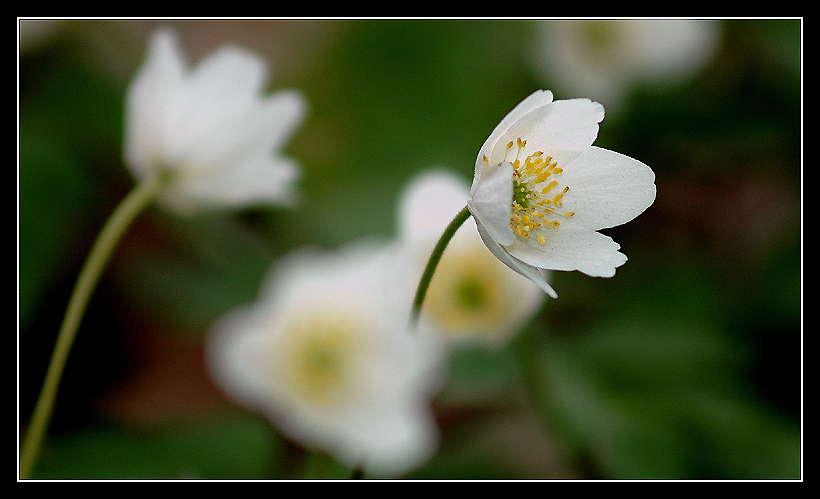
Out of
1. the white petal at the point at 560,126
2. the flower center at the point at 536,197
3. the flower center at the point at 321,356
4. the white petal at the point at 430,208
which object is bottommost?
the flower center at the point at 321,356

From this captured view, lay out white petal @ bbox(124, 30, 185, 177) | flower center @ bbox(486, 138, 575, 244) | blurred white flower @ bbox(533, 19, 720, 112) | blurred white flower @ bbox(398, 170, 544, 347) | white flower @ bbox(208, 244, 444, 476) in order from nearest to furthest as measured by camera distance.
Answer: flower center @ bbox(486, 138, 575, 244) < white petal @ bbox(124, 30, 185, 177) < white flower @ bbox(208, 244, 444, 476) < blurred white flower @ bbox(398, 170, 544, 347) < blurred white flower @ bbox(533, 19, 720, 112)

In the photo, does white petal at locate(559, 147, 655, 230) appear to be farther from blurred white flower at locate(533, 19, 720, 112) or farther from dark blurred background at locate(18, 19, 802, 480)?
blurred white flower at locate(533, 19, 720, 112)

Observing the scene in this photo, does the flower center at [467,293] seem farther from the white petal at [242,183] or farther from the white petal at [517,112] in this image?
the white petal at [517,112]

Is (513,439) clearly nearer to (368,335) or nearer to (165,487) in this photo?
(368,335)

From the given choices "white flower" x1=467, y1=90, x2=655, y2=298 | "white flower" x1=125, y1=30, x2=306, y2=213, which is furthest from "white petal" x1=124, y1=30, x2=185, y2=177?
"white flower" x1=467, y1=90, x2=655, y2=298

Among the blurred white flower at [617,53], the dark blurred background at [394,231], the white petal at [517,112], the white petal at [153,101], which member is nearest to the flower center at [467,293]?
the dark blurred background at [394,231]

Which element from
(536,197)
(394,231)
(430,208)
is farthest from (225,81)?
(394,231)
